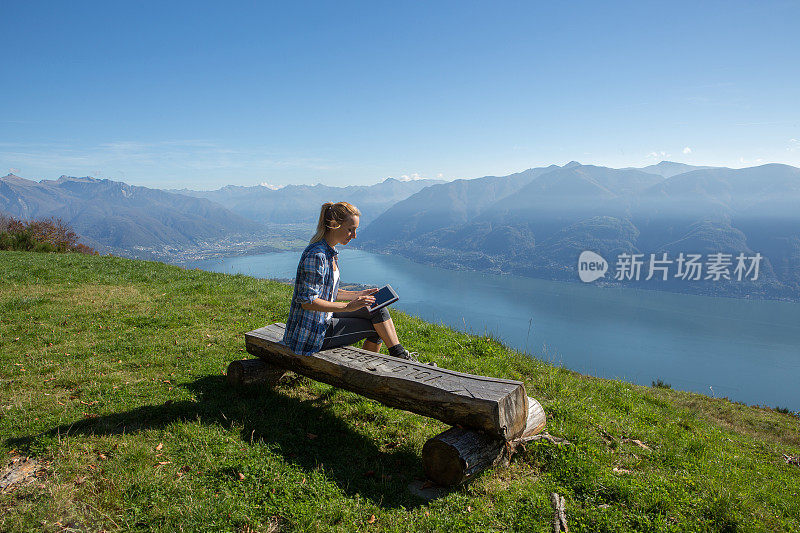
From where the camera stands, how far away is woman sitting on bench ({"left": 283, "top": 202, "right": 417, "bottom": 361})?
5410 mm

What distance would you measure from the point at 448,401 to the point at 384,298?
5.95ft

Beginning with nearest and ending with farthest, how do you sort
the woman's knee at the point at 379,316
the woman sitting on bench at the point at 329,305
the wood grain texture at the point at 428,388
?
the wood grain texture at the point at 428,388 → the woman sitting on bench at the point at 329,305 → the woman's knee at the point at 379,316

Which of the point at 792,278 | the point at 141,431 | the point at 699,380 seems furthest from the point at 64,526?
the point at 792,278

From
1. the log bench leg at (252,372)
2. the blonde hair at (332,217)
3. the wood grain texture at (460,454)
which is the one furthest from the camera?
the log bench leg at (252,372)

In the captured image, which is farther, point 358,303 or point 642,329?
Answer: point 642,329

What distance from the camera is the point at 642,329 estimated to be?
9762cm


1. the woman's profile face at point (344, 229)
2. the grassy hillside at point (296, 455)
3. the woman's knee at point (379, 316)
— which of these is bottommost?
the grassy hillside at point (296, 455)

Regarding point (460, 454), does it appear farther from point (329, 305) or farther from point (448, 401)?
point (329, 305)

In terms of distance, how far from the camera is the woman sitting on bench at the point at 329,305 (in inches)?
213

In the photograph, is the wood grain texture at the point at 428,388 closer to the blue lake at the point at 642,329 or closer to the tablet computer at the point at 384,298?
the tablet computer at the point at 384,298

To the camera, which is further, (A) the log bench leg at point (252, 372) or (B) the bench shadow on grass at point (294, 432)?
(A) the log bench leg at point (252, 372)

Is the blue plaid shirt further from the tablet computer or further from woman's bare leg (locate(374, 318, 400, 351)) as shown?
woman's bare leg (locate(374, 318, 400, 351))

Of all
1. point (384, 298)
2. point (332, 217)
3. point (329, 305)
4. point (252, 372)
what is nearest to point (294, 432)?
point (252, 372)

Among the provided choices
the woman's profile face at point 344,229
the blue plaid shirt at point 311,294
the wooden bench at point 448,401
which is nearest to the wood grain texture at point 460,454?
the wooden bench at point 448,401
